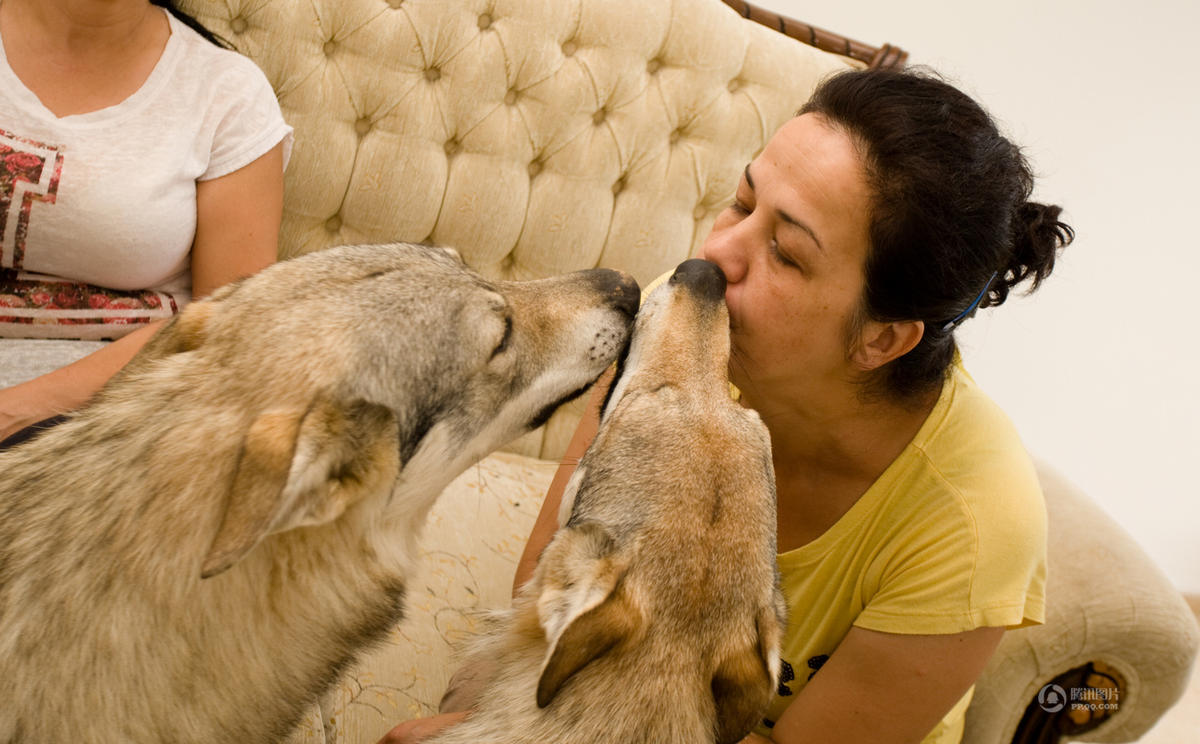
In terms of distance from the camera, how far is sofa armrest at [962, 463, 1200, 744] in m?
1.82

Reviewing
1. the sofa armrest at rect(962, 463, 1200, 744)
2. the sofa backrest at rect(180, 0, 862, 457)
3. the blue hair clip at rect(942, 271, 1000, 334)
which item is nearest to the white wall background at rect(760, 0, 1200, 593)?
the sofa backrest at rect(180, 0, 862, 457)

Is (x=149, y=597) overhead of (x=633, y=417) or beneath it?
beneath

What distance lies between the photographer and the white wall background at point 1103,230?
341 cm

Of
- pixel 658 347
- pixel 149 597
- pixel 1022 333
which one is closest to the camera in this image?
pixel 149 597

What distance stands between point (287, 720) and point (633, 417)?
0.67 m

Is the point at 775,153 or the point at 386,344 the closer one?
the point at 386,344

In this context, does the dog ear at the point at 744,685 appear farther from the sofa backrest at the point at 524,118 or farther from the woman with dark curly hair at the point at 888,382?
the sofa backrest at the point at 524,118

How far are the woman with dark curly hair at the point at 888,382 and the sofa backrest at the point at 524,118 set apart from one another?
3.21ft

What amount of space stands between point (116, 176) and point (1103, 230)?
A: 12.0 feet

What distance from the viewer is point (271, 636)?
3.80 ft

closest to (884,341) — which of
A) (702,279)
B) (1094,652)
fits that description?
(702,279)

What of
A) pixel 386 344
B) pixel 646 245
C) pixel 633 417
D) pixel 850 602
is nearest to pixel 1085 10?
pixel 646 245

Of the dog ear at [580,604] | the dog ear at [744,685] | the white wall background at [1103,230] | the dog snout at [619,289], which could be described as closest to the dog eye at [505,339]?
the dog snout at [619,289]

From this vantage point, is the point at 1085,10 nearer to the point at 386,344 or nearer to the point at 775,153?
the point at 775,153
